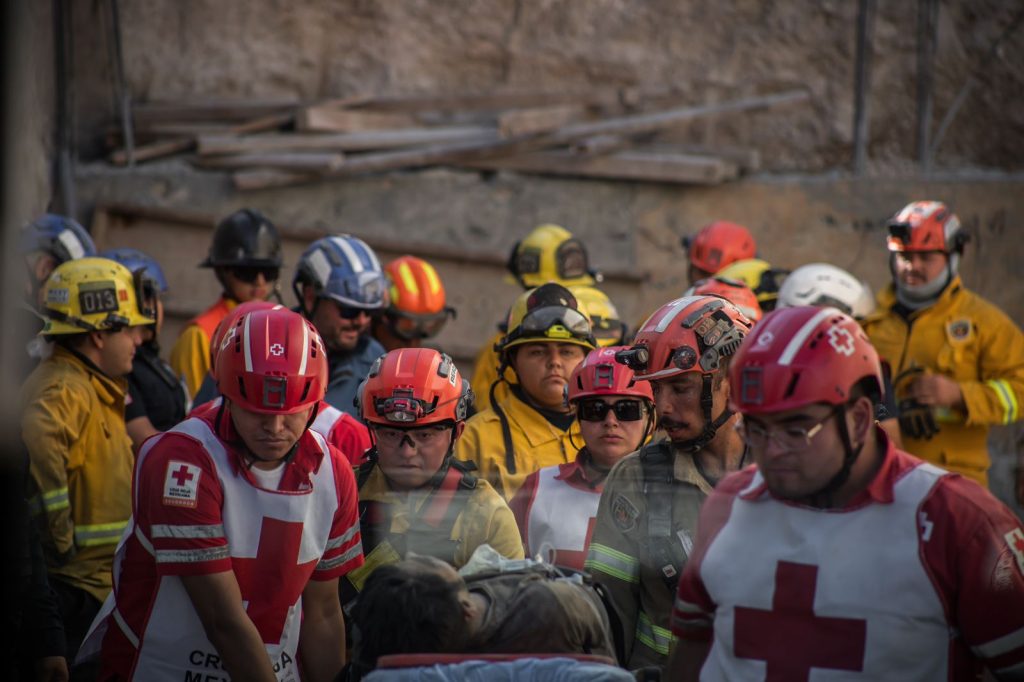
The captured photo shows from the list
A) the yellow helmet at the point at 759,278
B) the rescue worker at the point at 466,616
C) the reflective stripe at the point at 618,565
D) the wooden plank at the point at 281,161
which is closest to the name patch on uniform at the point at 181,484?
the rescue worker at the point at 466,616

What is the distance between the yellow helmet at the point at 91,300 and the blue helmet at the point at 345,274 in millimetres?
1071

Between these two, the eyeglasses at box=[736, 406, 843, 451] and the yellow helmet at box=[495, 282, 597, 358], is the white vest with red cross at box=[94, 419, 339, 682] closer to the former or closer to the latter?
the eyeglasses at box=[736, 406, 843, 451]

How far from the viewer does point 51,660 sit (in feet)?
15.4

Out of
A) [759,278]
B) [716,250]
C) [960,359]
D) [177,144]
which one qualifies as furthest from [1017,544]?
[177,144]

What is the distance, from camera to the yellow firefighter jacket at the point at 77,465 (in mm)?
5371

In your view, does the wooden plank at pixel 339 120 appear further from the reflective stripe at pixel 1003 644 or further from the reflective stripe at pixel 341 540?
the reflective stripe at pixel 1003 644

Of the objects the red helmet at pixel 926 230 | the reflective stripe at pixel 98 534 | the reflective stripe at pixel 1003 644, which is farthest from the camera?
the red helmet at pixel 926 230

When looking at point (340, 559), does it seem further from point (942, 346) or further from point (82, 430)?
point (942, 346)

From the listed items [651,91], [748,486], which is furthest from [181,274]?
[748,486]

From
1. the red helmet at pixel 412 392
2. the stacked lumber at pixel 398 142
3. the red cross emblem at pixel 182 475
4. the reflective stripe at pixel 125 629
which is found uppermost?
the stacked lumber at pixel 398 142

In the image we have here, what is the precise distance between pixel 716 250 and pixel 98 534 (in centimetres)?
494

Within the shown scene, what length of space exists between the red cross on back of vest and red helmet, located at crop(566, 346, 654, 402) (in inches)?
56.5

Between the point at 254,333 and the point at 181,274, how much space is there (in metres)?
7.15

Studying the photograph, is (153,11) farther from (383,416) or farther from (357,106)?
(383,416)
